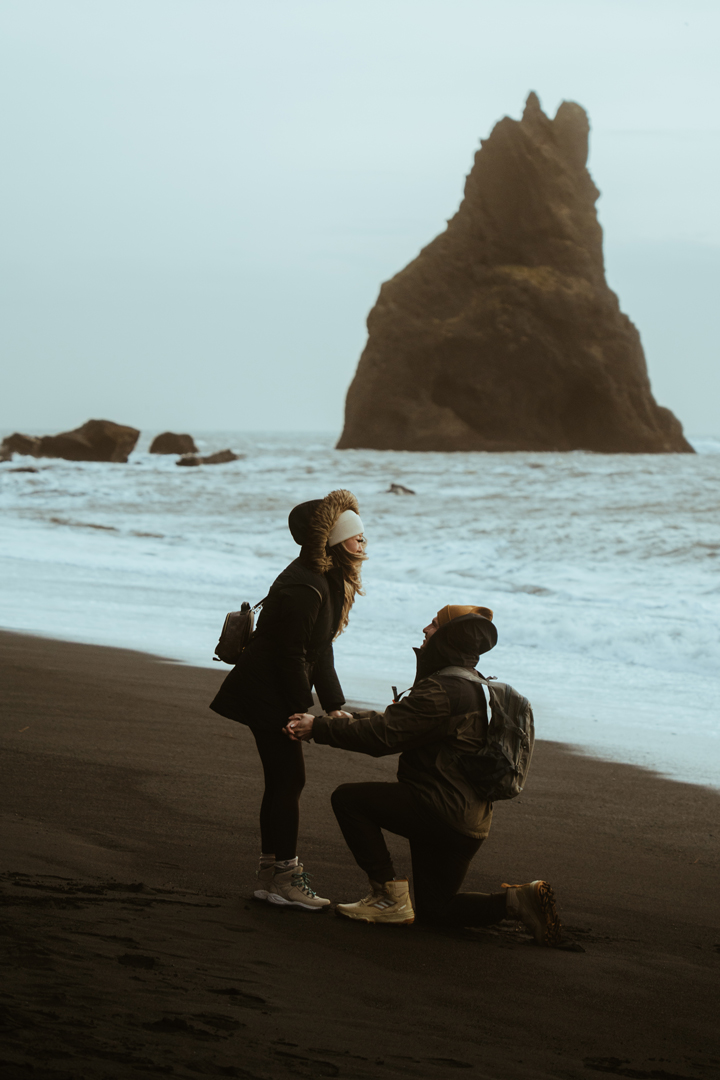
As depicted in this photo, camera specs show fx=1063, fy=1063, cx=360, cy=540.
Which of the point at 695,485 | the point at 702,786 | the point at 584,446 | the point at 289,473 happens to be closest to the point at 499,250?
the point at 584,446

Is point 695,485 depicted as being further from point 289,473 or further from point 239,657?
point 239,657

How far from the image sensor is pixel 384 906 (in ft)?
11.6

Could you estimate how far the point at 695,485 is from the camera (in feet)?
105

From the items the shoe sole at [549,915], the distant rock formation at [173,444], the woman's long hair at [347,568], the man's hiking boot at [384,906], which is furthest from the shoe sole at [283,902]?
the distant rock formation at [173,444]

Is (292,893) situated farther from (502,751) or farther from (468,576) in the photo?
(468,576)

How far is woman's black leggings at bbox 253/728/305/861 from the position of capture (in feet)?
12.0

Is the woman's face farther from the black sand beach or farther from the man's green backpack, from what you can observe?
the black sand beach

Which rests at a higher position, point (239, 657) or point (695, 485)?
point (695, 485)

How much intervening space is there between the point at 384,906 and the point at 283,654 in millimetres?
900

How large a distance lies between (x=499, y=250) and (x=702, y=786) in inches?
3198

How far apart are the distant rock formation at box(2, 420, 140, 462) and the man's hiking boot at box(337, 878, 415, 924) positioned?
45.7m

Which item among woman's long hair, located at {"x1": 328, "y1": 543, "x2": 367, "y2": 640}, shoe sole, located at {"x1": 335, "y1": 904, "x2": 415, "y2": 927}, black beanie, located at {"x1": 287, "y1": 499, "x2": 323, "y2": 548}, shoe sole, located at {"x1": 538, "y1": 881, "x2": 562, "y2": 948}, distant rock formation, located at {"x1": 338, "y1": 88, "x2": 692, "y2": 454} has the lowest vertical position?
shoe sole, located at {"x1": 335, "y1": 904, "x2": 415, "y2": 927}

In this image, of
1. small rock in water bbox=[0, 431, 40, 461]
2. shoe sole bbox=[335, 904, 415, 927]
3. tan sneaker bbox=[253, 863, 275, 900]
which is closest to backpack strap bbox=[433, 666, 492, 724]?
shoe sole bbox=[335, 904, 415, 927]

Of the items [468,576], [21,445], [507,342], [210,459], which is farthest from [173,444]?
[468,576]
